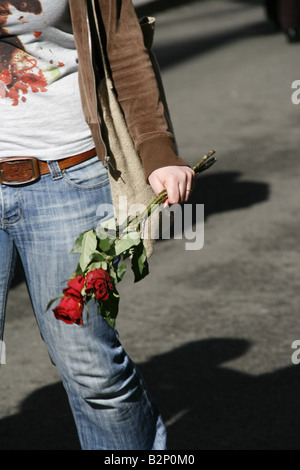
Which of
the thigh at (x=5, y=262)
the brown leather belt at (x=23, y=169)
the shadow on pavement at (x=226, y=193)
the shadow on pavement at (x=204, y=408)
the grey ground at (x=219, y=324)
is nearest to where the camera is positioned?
the brown leather belt at (x=23, y=169)

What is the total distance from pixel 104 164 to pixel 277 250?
10.8 feet

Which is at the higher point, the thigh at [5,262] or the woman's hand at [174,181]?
the woman's hand at [174,181]

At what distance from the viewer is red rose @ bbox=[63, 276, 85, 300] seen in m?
1.96

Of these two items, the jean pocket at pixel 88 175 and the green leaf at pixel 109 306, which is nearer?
the green leaf at pixel 109 306

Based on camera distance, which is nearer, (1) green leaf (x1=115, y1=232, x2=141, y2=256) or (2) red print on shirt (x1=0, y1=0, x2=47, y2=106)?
(1) green leaf (x1=115, y1=232, x2=141, y2=256)

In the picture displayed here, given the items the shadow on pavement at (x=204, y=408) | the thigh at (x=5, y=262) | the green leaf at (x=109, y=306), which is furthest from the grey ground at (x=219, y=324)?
the green leaf at (x=109, y=306)

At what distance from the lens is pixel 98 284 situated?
1.95 metres

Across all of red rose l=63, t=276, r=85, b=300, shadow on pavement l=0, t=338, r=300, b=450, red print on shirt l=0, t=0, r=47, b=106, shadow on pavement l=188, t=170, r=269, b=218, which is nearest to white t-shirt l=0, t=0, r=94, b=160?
red print on shirt l=0, t=0, r=47, b=106

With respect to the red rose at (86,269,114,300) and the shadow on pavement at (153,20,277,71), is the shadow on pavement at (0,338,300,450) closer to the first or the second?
the red rose at (86,269,114,300)

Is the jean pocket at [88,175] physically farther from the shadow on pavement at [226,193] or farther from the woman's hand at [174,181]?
the shadow on pavement at [226,193]

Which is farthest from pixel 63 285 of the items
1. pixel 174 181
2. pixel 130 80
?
pixel 130 80

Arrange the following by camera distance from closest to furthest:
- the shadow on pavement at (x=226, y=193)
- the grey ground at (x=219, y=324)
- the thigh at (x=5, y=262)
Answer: the thigh at (x=5, y=262) → the grey ground at (x=219, y=324) → the shadow on pavement at (x=226, y=193)

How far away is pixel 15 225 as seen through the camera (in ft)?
7.34

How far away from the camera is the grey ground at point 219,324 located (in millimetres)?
3350
